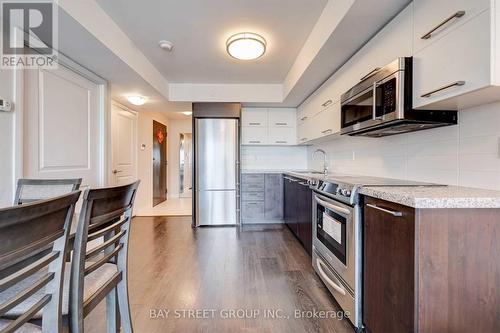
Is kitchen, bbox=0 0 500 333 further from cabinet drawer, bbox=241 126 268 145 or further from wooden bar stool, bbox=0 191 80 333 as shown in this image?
wooden bar stool, bbox=0 191 80 333

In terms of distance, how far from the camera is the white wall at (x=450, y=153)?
1.41m

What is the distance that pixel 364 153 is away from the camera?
2.78 meters

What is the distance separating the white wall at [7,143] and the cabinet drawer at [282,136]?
343 cm

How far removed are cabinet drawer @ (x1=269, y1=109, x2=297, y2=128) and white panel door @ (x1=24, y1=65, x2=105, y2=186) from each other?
106 inches

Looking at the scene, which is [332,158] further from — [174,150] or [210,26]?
[174,150]

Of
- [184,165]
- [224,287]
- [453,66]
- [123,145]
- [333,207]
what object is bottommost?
[224,287]

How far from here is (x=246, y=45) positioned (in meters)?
2.55

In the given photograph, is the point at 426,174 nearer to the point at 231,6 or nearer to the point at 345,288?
the point at 345,288

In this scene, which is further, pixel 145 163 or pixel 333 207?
pixel 145 163

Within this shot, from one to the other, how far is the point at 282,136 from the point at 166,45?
8.19ft

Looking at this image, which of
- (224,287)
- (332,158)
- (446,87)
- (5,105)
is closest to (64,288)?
(224,287)

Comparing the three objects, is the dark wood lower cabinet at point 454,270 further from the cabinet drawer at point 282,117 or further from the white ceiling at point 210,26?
the cabinet drawer at point 282,117

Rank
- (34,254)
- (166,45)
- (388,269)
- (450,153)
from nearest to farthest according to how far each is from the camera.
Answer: (34,254)
(388,269)
(450,153)
(166,45)

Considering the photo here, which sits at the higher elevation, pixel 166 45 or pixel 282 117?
pixel 166 45
